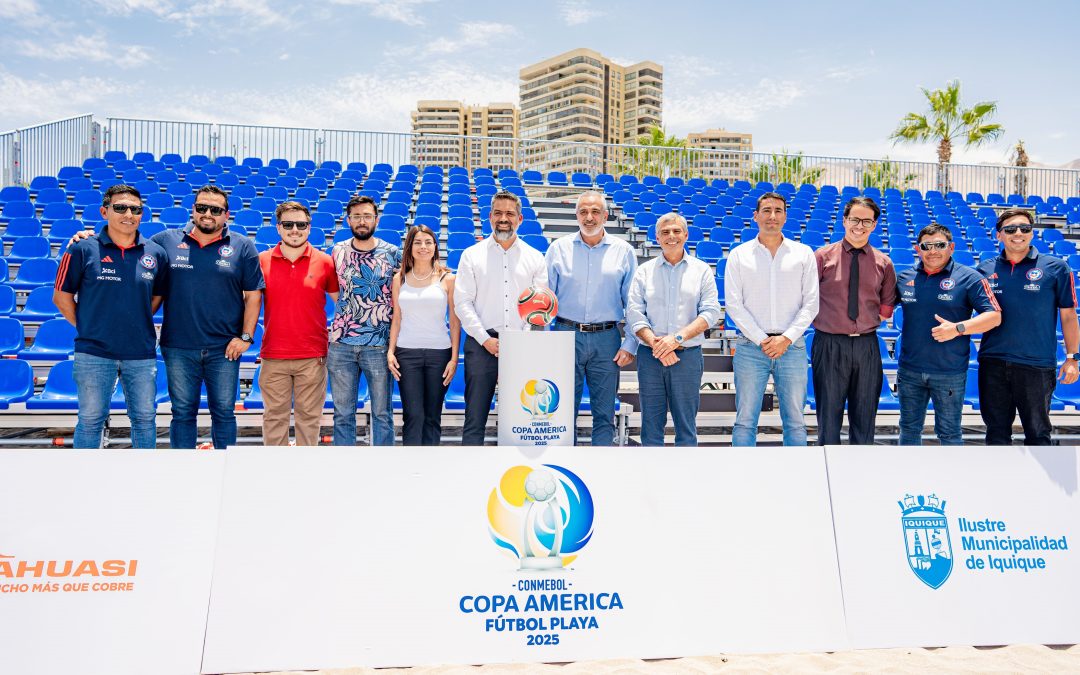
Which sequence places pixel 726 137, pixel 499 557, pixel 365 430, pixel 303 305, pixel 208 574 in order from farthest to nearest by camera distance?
pixel 726 137 < pixel 365 430 < pixel 303 305 < pixel 499 557 < pixel 208 574

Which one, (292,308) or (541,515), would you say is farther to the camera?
(292,308)

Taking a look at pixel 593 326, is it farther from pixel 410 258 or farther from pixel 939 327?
pixel 939 327

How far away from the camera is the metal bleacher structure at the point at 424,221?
5168mm

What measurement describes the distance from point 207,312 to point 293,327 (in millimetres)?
476

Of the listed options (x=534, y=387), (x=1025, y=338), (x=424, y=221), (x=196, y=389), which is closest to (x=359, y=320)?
(x=196, y=389)

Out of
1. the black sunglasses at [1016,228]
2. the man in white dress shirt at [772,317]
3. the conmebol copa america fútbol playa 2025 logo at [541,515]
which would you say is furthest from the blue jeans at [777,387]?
the conmebol copa america fútbol playa 2025 logo at [541,515]

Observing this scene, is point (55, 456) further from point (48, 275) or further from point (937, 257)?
point (48, 275)

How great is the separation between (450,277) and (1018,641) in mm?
3086

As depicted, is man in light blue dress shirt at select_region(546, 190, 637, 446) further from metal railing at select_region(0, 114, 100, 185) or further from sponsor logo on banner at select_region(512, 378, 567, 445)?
metal railing at select_region(0, 114, 100, 185)

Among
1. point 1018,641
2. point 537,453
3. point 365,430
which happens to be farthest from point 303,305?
point 1018,641

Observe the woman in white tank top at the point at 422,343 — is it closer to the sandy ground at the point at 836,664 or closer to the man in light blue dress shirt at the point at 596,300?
the man in light blue dress shirt at the point at 596,300

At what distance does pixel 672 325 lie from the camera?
369 cm

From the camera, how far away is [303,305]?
361 centimetres

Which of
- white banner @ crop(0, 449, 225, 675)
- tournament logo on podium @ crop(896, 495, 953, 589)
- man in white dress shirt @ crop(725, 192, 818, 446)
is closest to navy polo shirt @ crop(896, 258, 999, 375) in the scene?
man in white dress shirt @ crop(725, 192, 818, 446)
